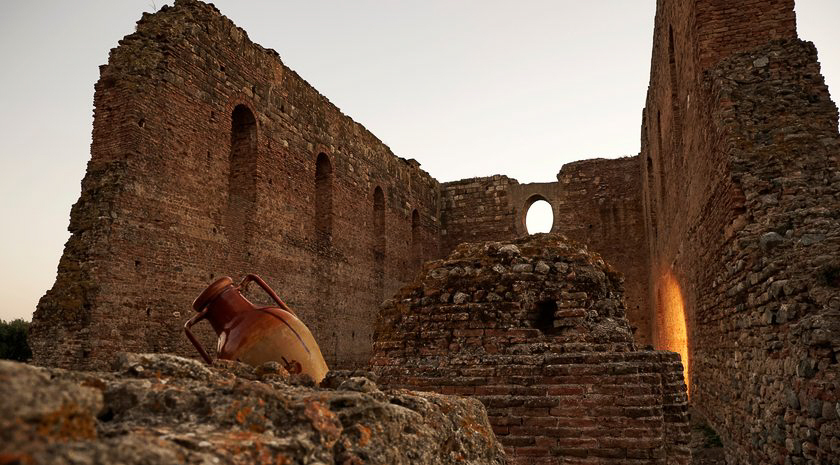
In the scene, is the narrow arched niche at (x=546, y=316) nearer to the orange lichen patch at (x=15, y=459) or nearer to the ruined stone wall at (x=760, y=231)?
the ruined stone wall at (x=760, y=231)

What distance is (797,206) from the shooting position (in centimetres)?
505

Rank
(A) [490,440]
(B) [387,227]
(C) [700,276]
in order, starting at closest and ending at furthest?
1. (A) [490,440]
2. (C) [700,276]
3. (B) [387,227]

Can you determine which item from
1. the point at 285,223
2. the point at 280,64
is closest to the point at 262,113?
the point at 280,64

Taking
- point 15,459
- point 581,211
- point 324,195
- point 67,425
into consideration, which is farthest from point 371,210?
point 15,459

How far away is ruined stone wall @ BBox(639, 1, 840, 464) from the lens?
3.98 meters

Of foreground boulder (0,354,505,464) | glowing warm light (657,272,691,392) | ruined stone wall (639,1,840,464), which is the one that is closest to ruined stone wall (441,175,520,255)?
A: glowing warm light (657,272,691,392)

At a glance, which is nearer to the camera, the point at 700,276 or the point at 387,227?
the point at 700,276

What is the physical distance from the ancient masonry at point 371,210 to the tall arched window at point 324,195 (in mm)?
46

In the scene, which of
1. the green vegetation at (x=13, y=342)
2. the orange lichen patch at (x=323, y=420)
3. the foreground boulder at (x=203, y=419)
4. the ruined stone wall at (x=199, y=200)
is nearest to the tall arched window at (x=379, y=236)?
the ruined stone wall at (x=199, y=200)

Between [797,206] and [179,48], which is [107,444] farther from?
[179,48]

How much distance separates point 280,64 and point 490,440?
430 inches

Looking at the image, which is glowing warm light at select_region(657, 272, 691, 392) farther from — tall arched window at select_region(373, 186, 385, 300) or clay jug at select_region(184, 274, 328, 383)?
tall arched window at select_region(373, 186, 385, 300)

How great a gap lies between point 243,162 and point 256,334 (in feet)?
25.0

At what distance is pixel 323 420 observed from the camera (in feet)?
4.83
